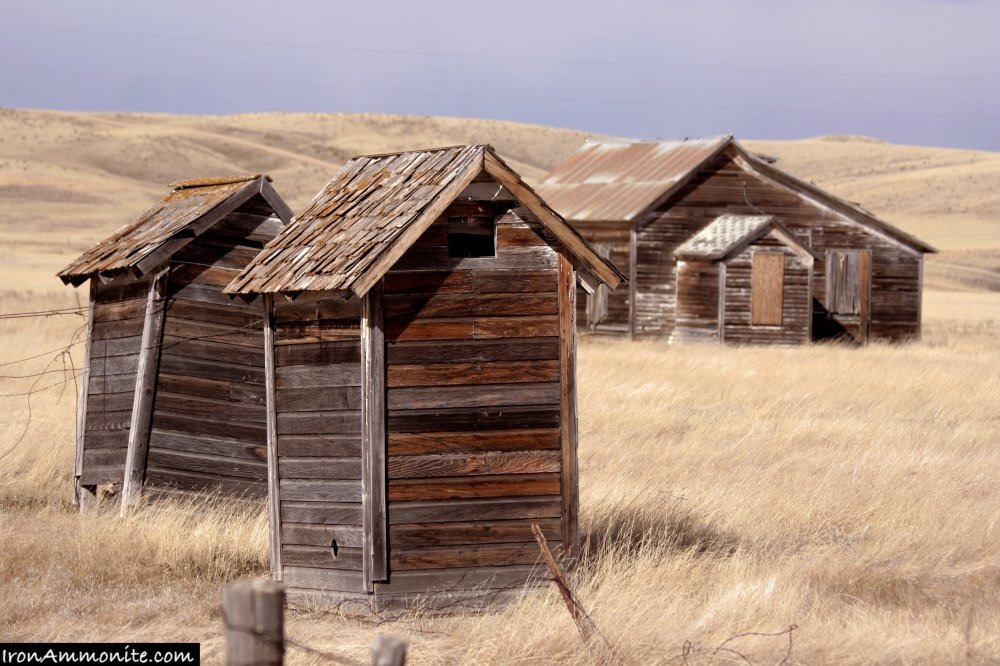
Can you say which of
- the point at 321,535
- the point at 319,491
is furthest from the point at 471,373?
the point at 321,535

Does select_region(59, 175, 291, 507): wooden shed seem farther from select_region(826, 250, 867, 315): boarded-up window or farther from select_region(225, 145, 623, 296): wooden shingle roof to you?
select_region(826, 250, 867, 315): boarded-up window

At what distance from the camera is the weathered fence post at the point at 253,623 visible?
14.1 ft

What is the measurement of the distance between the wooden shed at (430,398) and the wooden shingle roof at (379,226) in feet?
0.06

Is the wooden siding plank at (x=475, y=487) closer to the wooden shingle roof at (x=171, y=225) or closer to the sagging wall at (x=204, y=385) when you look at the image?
the sagging wall at (x=204, y=385)

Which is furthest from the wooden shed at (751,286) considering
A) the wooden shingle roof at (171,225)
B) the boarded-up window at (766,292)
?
the wooden shingle roof at (171,225)

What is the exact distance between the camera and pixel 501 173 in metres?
8.31

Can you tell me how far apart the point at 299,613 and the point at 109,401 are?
12.8 ft

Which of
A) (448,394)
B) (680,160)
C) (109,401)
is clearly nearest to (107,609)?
(448,394)

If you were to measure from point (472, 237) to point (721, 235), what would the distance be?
18258mm

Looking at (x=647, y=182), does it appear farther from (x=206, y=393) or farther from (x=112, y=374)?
(x=206, y=393)

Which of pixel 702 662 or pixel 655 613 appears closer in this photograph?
pixel 702 662

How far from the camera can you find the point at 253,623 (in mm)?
4309

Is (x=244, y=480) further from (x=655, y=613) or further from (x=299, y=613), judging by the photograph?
(x=655, y=613)

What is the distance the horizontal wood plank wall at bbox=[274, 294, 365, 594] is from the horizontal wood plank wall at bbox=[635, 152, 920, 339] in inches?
749
